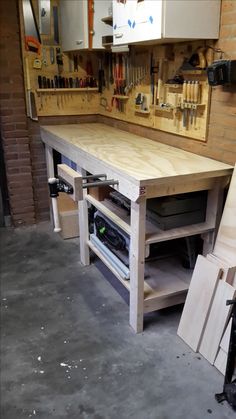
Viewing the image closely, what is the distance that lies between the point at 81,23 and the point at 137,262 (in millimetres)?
2006

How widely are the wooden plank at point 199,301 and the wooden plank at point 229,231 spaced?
0.09 m

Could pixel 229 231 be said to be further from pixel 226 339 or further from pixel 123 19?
pixel 123 19

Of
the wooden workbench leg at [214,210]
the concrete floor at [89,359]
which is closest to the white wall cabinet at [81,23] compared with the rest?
the wooden workbench leg at [214,210]

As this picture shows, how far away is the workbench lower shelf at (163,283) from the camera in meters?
2.20

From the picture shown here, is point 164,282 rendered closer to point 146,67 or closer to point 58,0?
point 146,67

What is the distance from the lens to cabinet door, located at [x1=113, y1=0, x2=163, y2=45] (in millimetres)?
2016

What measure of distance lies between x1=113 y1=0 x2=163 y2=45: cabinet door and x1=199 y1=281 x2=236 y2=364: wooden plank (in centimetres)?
139

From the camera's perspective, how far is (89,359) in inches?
78.8

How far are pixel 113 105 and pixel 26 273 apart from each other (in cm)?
168

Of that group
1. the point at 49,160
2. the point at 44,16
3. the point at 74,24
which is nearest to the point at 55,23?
the point at 44,16

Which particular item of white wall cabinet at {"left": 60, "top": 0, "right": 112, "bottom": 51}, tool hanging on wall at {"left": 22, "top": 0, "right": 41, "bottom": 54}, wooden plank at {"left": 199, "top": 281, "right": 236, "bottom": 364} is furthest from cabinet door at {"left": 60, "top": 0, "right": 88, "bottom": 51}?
wooden plank at {"left": 199, "top": 281, "right": 236, "bottom": 364}

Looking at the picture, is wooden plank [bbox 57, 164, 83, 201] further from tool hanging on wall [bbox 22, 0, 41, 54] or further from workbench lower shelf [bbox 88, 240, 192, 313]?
tool hanging on wall [bbox 22, 0, 41, 54]

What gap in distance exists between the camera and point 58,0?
328 centimetres

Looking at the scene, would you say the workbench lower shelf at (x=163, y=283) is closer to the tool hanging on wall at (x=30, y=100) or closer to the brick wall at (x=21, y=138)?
the brick wall at (x=21, y=138)
